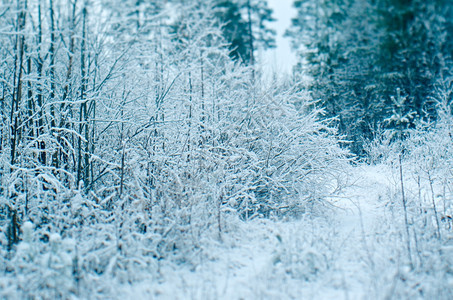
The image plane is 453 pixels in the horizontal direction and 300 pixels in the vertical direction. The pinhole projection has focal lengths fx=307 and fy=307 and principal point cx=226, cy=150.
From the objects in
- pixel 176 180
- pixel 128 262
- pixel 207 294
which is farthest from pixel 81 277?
pixel 176 180

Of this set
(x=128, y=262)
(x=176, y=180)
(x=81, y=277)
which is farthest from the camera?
(x=176, y=180)

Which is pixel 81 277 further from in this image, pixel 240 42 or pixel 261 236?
pixel 240 42

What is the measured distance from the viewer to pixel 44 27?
14.5ft

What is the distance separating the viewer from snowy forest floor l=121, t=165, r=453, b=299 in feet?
8.41

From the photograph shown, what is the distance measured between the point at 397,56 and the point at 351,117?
3435mm

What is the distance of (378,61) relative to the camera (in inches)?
551

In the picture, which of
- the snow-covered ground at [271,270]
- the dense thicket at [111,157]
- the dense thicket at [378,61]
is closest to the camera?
the snow-covered ground at [271,270]

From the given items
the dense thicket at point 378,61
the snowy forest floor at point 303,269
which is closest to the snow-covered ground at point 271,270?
the snowy forest floor at point 303,269

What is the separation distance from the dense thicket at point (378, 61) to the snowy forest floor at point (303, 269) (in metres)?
9.03

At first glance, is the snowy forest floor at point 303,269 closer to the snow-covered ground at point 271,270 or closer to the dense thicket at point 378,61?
the snow-covered ground at point 271,270

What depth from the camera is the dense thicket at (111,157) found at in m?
2.97

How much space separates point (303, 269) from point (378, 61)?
13.7 m

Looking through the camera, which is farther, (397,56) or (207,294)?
(397,56)

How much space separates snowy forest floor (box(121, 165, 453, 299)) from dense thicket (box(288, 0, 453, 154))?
9030mm
